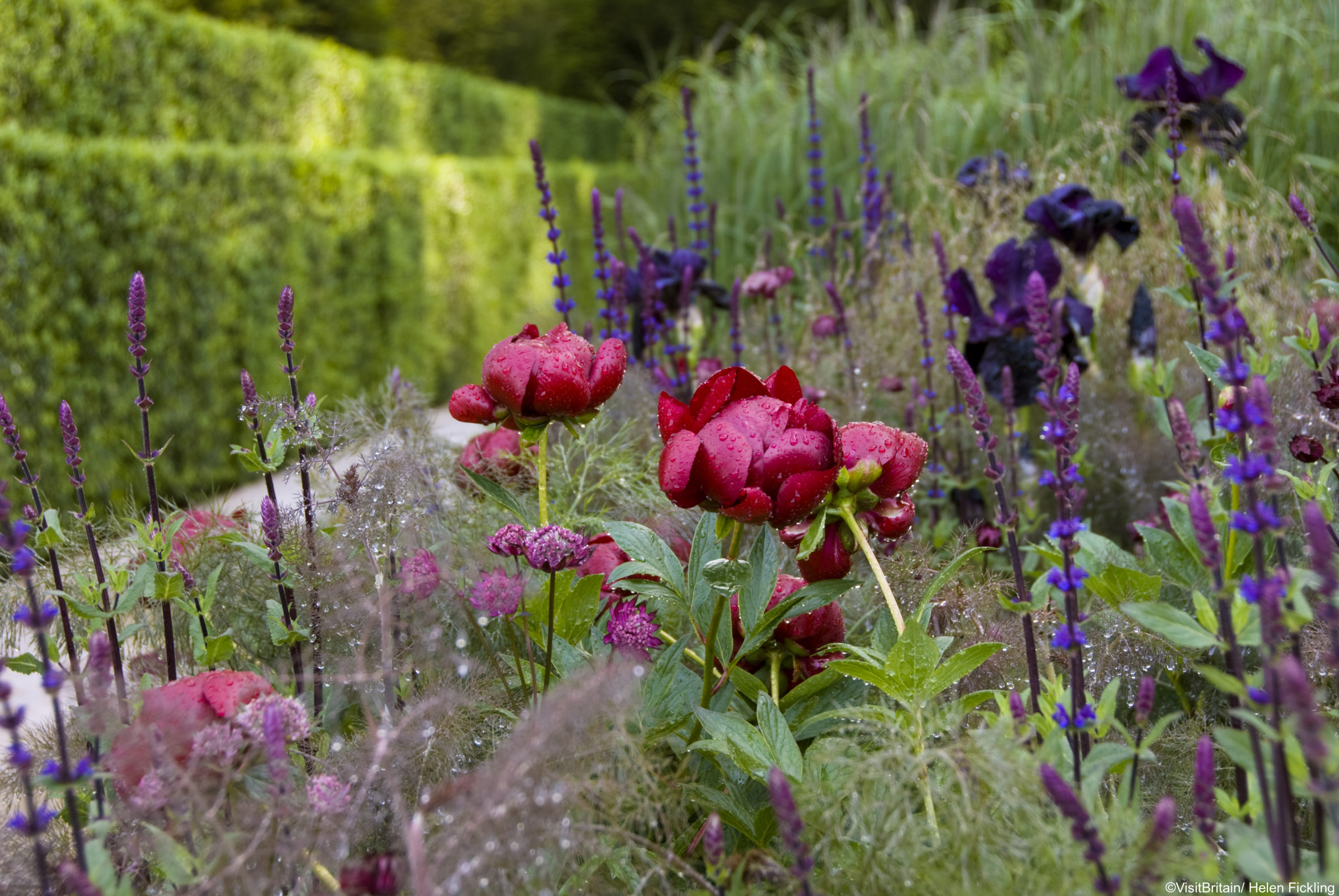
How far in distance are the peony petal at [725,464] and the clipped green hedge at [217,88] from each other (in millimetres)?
4794

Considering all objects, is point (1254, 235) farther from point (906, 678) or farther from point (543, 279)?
point (543, 279)

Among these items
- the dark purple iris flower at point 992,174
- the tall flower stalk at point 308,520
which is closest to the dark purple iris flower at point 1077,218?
the dark purple iris flower at point 992,174

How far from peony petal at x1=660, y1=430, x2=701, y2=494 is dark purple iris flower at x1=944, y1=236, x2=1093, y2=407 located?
1.07 metres

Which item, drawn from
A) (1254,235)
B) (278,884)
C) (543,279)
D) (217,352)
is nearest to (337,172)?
(217,352)

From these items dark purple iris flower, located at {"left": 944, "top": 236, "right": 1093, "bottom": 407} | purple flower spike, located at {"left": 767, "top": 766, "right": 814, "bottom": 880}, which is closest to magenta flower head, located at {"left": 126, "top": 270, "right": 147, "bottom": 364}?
purple flower spike, located at {"left": 767, "top": 766, "right": 814, "bottom": 880}

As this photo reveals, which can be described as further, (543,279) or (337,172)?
(543,279)

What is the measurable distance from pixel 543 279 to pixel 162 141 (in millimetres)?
4141

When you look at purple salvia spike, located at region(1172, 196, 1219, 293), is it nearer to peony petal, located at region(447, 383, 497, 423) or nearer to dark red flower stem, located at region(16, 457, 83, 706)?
peony petal, located at region(447, 383, 497, 423)

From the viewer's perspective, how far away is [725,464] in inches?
30.4

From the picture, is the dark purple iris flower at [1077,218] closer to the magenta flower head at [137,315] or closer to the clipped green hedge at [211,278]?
the clipped green hedge at [211,278]

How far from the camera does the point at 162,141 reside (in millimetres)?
5301

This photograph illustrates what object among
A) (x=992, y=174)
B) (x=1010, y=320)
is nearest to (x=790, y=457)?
(x=1010, y=320)

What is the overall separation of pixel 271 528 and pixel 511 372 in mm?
262

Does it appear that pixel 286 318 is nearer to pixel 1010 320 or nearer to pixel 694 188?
pixel 1010 320
